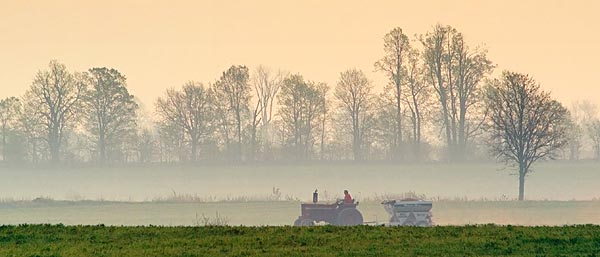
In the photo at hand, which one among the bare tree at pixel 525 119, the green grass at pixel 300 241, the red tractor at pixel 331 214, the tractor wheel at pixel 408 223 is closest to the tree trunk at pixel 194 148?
the bare tree at pixel 525 119

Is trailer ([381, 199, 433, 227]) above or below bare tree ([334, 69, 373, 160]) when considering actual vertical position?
below

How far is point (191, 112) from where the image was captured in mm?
84750

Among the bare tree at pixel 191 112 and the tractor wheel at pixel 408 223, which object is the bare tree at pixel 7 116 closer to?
the bare tree at pixel 191 112

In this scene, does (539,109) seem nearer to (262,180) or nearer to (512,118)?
(512,118)

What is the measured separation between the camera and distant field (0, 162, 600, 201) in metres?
74.1

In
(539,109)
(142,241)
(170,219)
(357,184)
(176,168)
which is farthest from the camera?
(176,168)

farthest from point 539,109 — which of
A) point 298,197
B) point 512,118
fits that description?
point 298,197

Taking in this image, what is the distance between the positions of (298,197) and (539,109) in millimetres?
19319

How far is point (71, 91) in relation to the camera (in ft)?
267

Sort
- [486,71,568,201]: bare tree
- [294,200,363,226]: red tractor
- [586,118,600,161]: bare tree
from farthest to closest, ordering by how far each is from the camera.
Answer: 1. [586,118,600,161]: bare tree
2. [486,71,568,201]: bare tree
3. [294,200,363,226]: red tractor

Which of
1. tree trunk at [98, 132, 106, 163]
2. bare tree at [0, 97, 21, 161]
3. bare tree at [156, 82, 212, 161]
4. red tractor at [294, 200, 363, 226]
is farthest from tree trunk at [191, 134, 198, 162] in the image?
red tractor at [294, 200, 363, 226]

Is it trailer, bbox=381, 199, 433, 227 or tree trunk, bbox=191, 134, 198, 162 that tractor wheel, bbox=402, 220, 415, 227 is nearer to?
trailer, bbox=381, 199, 433, 227

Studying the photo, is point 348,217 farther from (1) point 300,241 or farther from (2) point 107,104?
(2) point 107,104

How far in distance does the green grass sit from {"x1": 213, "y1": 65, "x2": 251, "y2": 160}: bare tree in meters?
60.8
